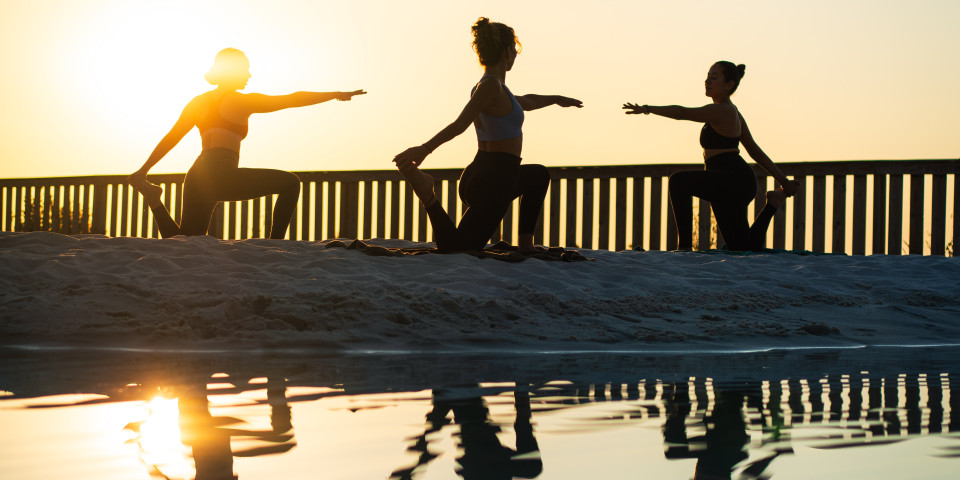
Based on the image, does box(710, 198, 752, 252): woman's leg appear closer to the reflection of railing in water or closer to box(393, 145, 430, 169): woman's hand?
box(393, 145, 430, 169): woman's hand

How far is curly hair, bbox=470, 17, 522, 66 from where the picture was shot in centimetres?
529

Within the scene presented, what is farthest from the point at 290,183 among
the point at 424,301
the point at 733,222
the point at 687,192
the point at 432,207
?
the point at 733,222

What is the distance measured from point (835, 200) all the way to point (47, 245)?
6.22 m

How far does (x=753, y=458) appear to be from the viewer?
4.78ft

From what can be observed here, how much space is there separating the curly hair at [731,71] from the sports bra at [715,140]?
32cm

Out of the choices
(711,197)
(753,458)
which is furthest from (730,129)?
(753,458)

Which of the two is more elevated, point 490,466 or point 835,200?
point 835,200

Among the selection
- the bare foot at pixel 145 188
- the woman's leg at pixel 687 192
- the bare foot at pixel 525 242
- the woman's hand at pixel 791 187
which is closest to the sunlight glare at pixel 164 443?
the bare foot at pixel 525 242

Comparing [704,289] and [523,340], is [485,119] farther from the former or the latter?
[523,340]

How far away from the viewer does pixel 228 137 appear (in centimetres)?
624

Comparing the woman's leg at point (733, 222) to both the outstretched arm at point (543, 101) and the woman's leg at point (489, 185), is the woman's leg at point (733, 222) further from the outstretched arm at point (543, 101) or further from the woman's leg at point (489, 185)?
the woman's leg at point (489, 185)

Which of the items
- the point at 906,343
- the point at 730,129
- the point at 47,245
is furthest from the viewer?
the point at 730,129

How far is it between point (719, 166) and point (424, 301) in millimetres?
3458

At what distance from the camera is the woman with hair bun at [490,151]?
5.20 metres
